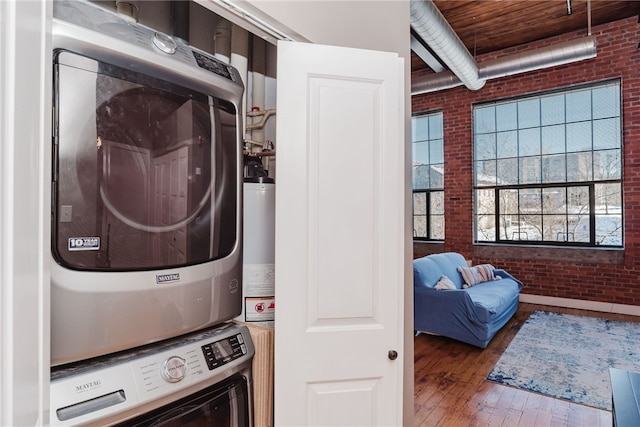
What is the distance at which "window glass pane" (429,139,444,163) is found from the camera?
6.41 m

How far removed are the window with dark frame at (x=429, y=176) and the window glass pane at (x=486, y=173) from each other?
588mm

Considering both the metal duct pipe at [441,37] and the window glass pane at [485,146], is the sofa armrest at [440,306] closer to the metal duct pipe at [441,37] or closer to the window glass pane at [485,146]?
the metal duct pipe at [441,37]

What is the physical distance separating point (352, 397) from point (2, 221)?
1346mm

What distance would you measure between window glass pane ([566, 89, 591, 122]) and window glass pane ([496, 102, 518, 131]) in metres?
0.68

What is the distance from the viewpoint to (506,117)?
5.80m

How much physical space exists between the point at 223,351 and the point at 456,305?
3.11 metres

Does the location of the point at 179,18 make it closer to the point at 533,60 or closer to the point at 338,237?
the point at 338,237

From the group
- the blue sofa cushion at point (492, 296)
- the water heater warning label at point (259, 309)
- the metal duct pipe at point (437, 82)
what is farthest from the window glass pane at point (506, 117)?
the water heater warning label at point (259, 309)

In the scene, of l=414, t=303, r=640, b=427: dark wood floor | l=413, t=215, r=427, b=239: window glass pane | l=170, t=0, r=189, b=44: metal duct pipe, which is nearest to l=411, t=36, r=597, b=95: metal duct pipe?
l=413, t=215, r=427, b=239: window glass pane

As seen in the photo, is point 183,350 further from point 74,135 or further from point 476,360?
point 476,360

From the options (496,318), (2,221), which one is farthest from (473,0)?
(2,221)

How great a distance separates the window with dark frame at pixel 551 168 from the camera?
5043 mm

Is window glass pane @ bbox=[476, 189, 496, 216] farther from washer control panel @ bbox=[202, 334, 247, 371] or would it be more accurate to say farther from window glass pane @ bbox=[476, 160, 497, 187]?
washer control panel @ bbox=[202, 334, 247, 371]

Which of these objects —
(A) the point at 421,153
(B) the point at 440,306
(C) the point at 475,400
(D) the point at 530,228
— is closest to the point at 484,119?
(A) the point at 421,153
